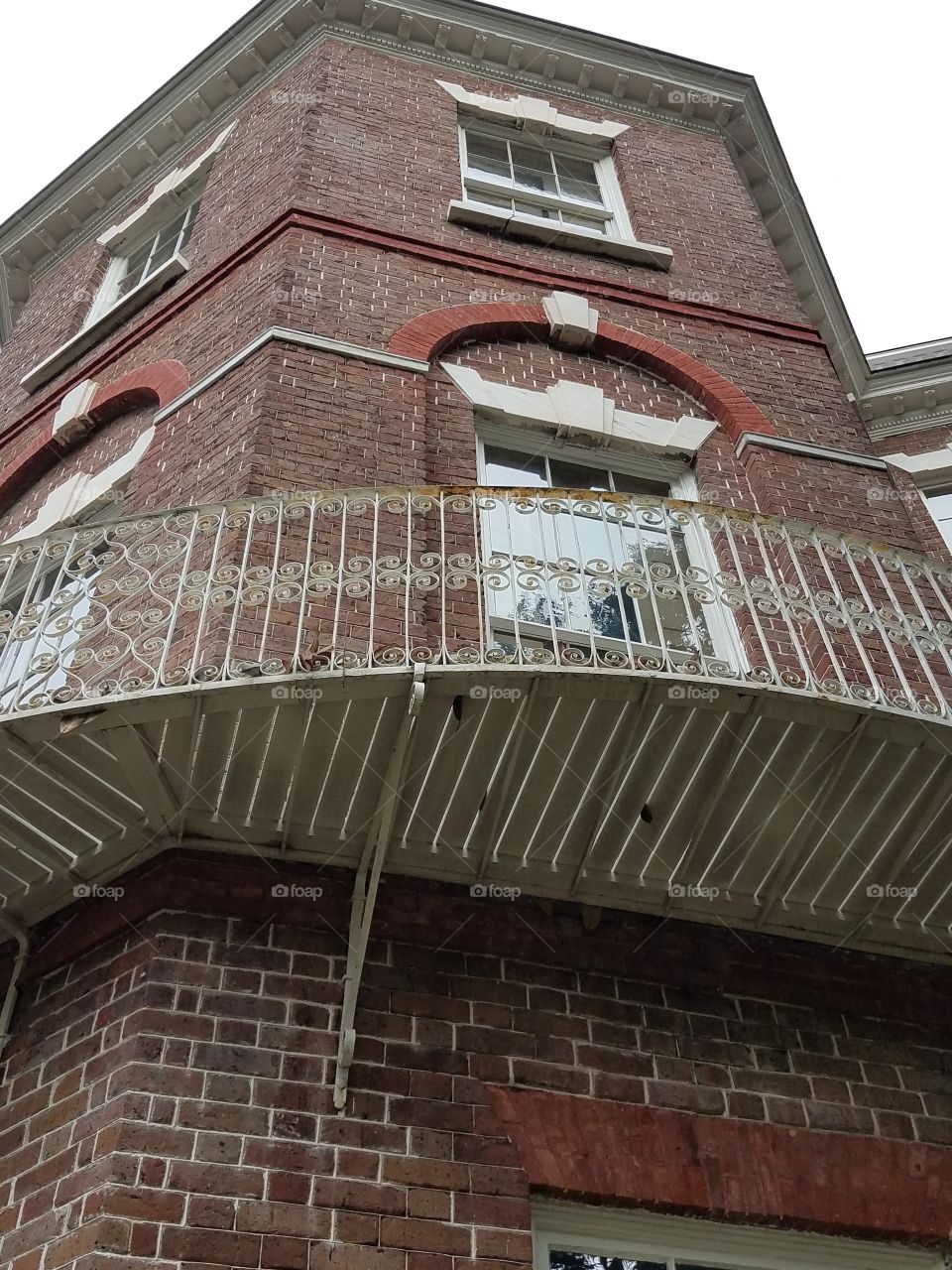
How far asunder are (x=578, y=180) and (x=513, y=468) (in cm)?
504

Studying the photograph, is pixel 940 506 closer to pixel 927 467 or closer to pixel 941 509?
pixel 941 509

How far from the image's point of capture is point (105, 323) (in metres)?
10.3

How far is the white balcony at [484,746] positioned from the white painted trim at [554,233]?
4929 millimetres

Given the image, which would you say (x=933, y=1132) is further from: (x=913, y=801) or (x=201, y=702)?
(x=201, y=702)

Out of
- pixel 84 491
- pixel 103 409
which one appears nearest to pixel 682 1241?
pixel 84 491

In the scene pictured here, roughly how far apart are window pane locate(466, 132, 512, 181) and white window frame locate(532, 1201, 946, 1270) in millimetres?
9204

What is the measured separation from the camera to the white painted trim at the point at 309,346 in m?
7.68

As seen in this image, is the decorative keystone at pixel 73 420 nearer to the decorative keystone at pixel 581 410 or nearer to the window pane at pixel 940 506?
the decorative keystone at pixel 581 410

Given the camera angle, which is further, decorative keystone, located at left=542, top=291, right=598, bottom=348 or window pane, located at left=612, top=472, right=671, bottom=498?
decorative keystone, located at left=542, top=291, right=598, bottom=348

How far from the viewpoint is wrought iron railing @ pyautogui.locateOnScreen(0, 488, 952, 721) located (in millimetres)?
4684

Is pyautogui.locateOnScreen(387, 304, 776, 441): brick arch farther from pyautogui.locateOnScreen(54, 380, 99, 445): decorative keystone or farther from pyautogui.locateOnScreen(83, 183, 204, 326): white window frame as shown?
pyautogui.locateOnScreen(83, 183, 204, 326): white window frame

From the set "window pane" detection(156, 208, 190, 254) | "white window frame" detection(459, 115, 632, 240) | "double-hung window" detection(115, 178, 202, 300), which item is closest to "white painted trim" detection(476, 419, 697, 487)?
"white window frame" detection(459, 115, 632, 240)

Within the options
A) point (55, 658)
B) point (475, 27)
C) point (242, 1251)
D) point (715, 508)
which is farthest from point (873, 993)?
point (475, 27)

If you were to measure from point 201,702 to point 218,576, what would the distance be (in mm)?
782
